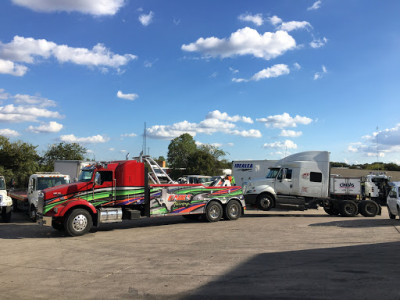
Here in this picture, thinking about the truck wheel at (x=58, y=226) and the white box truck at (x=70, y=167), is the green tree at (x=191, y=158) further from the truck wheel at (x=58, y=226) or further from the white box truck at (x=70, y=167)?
the truck wheel at (x=58, y=226)

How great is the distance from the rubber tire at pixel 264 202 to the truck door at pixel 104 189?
821cm

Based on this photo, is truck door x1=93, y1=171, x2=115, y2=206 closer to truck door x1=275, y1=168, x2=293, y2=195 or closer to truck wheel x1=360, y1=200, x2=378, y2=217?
truck door x1=275, y1=168, x2=293, y2=195

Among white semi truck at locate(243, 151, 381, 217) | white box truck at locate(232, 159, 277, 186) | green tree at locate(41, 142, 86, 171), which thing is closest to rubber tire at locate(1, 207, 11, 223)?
white semi truck at locate(243, 151, 381, 217)

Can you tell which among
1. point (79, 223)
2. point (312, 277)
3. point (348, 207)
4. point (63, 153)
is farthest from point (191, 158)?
point (312, 277)

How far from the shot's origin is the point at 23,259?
346 inches

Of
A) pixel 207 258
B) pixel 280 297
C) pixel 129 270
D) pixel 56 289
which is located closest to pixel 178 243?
pixel 207 258

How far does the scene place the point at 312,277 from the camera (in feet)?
21.3

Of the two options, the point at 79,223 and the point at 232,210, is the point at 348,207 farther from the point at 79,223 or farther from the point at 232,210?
the point at 79,223

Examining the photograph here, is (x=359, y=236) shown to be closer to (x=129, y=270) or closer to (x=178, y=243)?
(x=178, y=243)

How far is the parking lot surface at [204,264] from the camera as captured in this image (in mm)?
5871

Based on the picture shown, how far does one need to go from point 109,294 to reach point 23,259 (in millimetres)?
4128

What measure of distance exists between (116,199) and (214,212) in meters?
4.65

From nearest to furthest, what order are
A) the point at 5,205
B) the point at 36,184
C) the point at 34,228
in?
1. the point at 34,228
2. the point at 5,205
3. the point at 36,184

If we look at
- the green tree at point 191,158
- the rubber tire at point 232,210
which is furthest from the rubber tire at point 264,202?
the green tree at point 191,158
